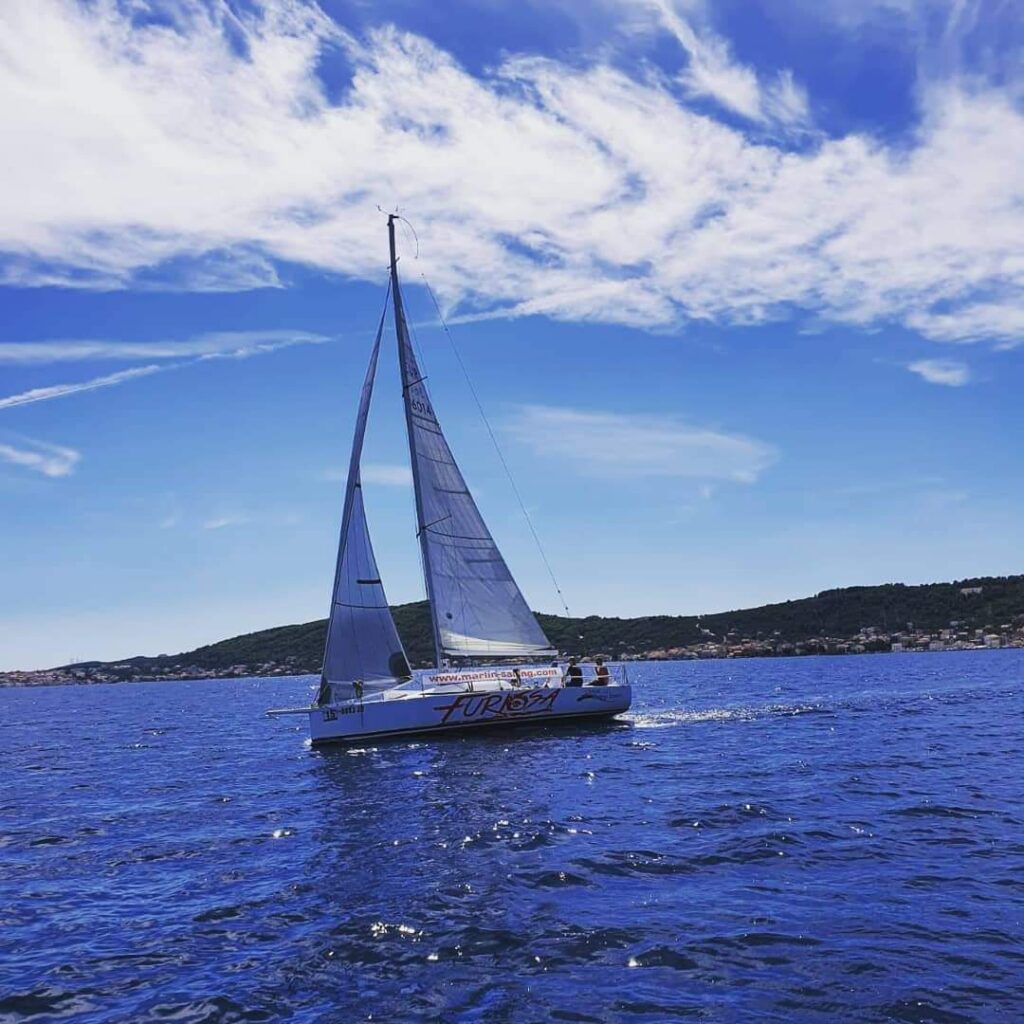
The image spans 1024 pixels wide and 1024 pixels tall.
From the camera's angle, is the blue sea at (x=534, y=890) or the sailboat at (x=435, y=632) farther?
the sailboat at (x=435, y=632)

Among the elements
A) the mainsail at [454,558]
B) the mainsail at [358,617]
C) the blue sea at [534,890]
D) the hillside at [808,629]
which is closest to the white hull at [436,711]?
the mainsail at [358,617]

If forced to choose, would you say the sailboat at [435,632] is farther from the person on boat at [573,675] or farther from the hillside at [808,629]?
the hillside at [808,629]

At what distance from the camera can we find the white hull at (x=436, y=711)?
31.4 meters

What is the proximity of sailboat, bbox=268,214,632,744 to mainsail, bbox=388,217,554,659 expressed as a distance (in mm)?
48

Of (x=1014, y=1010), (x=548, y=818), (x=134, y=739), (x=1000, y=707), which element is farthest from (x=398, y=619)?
(x=1014, y=1010)

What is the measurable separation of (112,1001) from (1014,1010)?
9056 millimetres

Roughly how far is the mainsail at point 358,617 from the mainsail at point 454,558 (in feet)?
→ 6.06

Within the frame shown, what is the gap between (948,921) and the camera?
10820 millimetres

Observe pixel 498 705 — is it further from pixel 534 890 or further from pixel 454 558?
pixel 534 890

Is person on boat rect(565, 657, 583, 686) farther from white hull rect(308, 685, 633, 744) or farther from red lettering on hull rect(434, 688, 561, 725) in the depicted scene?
red lettering on hull rect(434, 688, 561, 725)

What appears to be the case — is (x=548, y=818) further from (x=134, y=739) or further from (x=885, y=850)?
(x=134, y=739)

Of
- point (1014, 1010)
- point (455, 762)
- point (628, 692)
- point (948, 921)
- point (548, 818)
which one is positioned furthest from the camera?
point (628, 692)

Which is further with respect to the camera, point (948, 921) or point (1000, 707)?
point (1000, 707)

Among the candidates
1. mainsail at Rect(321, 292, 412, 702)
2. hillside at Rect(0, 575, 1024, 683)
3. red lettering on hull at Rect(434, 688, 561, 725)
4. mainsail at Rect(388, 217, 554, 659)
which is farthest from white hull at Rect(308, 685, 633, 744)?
hillside at Rect(0, 575, 1024, 683)
